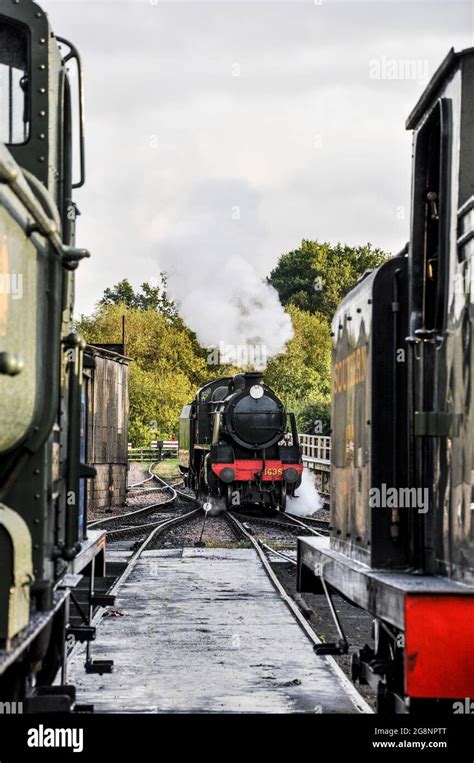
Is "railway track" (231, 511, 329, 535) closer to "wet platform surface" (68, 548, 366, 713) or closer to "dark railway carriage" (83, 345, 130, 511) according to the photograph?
"dark railway carriage" (83, 345, 130, 511)

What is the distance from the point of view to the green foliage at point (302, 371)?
139ft

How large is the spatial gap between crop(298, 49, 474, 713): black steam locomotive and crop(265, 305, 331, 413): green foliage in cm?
3411

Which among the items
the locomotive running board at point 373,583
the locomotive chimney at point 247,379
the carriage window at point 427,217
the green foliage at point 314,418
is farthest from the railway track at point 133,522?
the carriage window at point 427,217

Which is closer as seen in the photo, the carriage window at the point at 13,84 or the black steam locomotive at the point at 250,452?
the carriage window at the point at 13,84

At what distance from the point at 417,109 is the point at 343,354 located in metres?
1.99

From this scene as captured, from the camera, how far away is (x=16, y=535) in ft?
13.4

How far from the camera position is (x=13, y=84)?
4.93 metres

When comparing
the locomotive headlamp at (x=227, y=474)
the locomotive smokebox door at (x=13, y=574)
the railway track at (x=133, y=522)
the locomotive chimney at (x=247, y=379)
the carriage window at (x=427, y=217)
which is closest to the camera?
the locomotive smokebox door at (x=13, y=574)

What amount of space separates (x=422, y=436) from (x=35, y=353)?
5.54ft

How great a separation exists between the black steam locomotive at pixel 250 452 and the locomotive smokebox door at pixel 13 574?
65.1 feet

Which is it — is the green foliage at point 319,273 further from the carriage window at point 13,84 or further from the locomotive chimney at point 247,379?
the carriage window at point 13,84

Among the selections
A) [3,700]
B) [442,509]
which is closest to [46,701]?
[3,700]

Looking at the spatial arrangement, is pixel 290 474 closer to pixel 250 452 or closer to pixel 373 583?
pixel 250 452

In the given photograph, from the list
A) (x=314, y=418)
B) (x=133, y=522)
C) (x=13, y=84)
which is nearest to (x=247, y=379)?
(x=133, y=522)
